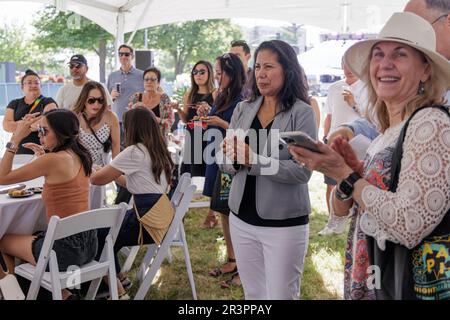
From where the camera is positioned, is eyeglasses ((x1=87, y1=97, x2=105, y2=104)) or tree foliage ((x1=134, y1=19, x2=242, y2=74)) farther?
tree foliage ((x1=134, y1=19, x2=242, y2=74))

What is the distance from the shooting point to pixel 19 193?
110 inches

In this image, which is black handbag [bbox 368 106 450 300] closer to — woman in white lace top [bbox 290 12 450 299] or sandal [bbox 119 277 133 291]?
woman in white lace top [bbox 290 12 450 299]

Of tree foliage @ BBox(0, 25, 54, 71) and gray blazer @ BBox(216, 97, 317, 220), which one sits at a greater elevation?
tree foliage @ BBox(0, 25, 54, 71)

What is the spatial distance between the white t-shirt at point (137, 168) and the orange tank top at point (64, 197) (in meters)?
0.30

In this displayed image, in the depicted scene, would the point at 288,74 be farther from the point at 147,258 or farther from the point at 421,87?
the point at 147,258

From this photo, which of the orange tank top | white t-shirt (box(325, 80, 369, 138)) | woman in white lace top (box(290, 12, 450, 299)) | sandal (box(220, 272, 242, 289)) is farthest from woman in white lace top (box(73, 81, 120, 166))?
woman in white lace top (box(290, 12, 450, 299))

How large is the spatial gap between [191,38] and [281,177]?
26843mm

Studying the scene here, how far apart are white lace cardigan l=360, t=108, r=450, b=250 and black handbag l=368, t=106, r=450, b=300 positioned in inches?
1.3

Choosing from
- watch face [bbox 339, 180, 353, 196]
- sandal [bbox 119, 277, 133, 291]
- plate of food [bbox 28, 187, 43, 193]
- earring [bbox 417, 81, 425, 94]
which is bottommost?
sandal [bbox 119, 277, 133, 291]

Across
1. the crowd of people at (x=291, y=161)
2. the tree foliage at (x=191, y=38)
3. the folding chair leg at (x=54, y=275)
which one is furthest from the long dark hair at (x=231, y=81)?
the tree foliage at (x=191, y=38)

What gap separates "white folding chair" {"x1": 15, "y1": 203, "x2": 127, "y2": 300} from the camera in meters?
2.19

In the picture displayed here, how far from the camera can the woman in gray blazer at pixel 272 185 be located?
203 cm

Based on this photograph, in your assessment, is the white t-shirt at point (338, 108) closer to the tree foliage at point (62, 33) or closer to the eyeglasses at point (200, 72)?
the eyeglasses at point (200, 72)

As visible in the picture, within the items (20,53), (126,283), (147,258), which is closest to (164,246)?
(147,258)
